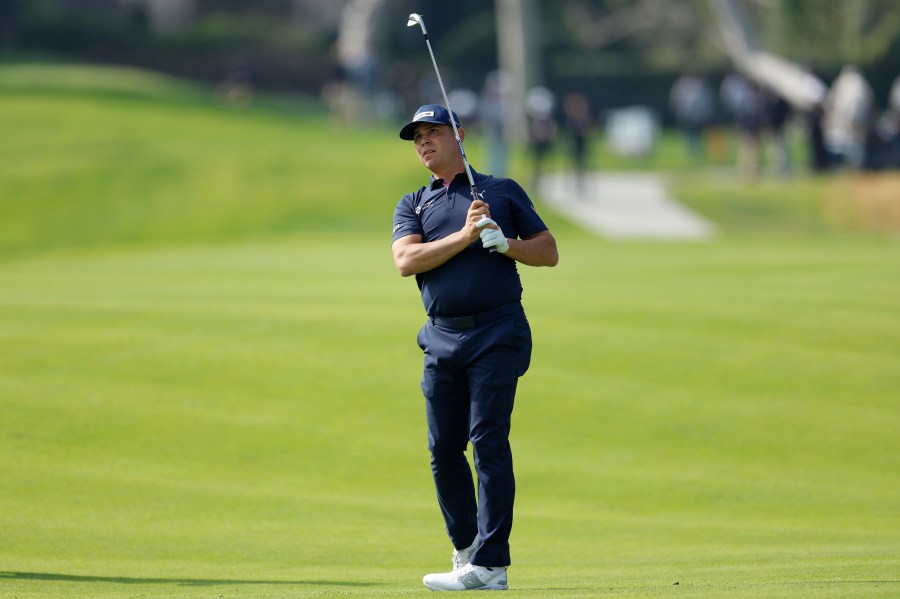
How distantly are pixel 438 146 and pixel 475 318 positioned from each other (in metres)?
0.97

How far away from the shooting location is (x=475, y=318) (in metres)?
7.85

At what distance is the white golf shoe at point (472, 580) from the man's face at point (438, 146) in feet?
7.07

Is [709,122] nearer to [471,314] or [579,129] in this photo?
[579,129]

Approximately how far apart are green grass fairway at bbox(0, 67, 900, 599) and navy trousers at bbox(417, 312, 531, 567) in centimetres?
38

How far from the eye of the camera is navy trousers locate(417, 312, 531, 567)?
25.7 ft

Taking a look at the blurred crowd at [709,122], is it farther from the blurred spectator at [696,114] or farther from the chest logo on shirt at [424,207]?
the chest logo on shirt at [424,207]

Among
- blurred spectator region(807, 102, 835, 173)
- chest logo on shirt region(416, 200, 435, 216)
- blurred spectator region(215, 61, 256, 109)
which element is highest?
blurred spectator region(215, 61, 256, 109)

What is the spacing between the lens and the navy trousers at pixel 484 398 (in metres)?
7.84

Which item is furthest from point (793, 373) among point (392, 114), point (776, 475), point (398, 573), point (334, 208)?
point (392, 114)

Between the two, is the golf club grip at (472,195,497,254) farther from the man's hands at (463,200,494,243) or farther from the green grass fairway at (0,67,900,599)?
the green grass fairway at (0,67,900,599)

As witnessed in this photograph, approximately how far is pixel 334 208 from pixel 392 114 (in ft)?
74.2

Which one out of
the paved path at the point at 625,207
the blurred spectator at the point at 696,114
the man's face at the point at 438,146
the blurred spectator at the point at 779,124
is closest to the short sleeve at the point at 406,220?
the man's face at the point at 438,146

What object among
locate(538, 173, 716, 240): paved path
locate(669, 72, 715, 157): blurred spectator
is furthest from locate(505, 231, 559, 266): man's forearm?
locate(669, 72, 715, 157): blurred spectator

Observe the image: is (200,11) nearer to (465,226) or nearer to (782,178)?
(782,178)
